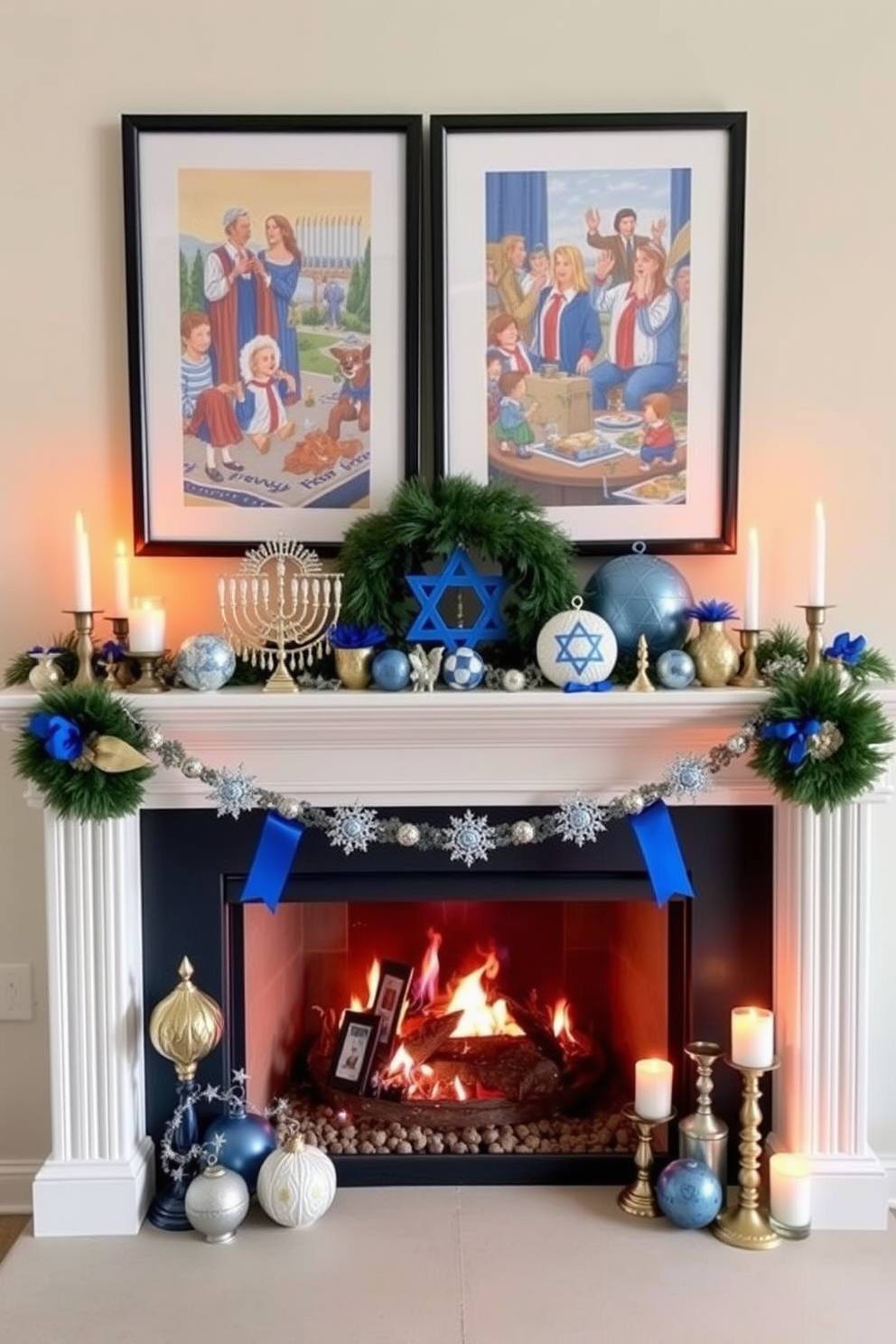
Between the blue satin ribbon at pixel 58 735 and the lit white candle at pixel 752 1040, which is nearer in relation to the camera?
the blue satin ribbon at pixel 58 735

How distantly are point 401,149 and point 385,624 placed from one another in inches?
33.1

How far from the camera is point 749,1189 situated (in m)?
2.10

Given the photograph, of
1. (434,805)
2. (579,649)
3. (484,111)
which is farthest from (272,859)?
(484,111)

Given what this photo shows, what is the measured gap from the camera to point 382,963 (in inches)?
98.0

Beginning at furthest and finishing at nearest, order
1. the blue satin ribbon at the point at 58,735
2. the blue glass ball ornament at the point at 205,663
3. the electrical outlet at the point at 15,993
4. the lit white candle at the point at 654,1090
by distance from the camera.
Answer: the electrical outlet at the point at 15,993, the lit white candle at the point at 654,1090, the blue glass ball ornament at the point at 205,663, the blue satin ribbon at the point at 58,735

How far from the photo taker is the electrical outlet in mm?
2334

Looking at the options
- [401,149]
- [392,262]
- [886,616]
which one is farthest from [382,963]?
[401,149]

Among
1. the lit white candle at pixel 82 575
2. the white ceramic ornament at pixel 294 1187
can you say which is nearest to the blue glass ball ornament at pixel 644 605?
the lit white candle at pixel 82 575

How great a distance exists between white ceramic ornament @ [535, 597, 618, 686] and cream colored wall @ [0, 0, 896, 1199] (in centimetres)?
34

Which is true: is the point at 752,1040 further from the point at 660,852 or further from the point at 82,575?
the point at 82,575

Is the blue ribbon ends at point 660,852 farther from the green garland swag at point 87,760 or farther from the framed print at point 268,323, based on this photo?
the green garland swag at point 87,760

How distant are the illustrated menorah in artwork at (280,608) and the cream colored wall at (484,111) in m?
0.09

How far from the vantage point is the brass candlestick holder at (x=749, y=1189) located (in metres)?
2.06

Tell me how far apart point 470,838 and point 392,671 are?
0.31 metres
